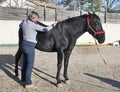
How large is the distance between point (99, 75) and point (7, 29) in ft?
28.1

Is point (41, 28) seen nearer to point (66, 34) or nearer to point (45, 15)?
point (66, 34)

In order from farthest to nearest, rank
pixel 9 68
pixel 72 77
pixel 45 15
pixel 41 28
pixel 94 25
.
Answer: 1. pixel 45 15
2. pixel 9 68
3. pixel 72 77
4. pixel 94 25
5. pixel 41 28

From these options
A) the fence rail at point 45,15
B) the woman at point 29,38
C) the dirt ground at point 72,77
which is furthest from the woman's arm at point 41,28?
the fence rail at point 45,15

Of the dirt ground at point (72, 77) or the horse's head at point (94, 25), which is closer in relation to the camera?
the dirt ground at point (72, 77)

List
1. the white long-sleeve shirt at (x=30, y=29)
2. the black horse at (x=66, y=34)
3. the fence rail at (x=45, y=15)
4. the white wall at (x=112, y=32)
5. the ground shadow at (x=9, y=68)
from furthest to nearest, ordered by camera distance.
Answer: the white wall at (x=112, y=32)
the fence rail at (x=45, y=15)
the ground shadow at (x=9, y=68)
the black horse at (x=66, y=34)
the white long-sleeve shirt at (x=30, y=29)

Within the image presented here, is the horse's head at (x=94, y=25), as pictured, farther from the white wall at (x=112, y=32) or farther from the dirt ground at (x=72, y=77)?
the white wall at (x=112, y=32)

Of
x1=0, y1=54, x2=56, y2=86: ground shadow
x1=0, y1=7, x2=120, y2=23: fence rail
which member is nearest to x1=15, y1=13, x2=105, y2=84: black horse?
x1=0, y1=54, x2=56, y2=86: ground shadow

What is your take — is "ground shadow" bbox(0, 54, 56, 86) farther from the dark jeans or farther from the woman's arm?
the woman's arm

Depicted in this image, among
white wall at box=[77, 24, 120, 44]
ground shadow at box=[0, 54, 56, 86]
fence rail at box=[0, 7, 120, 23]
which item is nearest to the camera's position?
ground shadow at box=[0, 54, 56, 86]

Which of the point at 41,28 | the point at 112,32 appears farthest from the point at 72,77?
the point at 112,32

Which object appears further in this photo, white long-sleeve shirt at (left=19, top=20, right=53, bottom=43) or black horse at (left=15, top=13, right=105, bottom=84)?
black horse at (left=15, top=13, right=105, bottom=84)

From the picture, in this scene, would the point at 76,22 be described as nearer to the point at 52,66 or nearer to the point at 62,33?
the point at 62,33

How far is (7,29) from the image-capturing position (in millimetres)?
15273

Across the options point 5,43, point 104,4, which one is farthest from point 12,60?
point 104,4
